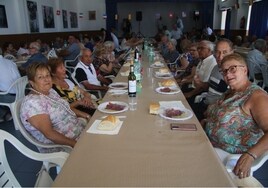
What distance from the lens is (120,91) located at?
2.36 metres

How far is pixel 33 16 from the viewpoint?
8.50 m

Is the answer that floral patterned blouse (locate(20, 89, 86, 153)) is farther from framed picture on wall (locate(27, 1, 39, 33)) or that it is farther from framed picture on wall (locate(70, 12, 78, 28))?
framed picture on wall (locate(70, 12, 78, 28))

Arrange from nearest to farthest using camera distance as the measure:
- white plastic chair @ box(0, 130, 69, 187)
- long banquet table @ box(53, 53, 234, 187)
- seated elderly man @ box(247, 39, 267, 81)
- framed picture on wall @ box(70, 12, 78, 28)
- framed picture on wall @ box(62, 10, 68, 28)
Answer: long banquet table @ box(53, 53, 234, 187)
white plastic chair @ box(0, 130, 69, 187)
seated elderly man @ box(247, 39, 267, 81)
framed picture on wall @ box(62, 10, 68, 28)
framed picture on wall @ box(70, 12, 78, 28)

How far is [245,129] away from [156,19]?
15837 millimetres

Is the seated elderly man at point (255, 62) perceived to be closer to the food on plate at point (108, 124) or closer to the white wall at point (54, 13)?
the food on plate at point (108, 124)

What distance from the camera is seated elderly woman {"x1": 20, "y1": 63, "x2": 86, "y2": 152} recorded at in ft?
5.53

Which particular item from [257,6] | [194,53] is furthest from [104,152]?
[257,6]

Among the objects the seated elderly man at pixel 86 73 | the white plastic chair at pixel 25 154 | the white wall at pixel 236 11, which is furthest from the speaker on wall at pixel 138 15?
the white plastic chair at pixel 25 154

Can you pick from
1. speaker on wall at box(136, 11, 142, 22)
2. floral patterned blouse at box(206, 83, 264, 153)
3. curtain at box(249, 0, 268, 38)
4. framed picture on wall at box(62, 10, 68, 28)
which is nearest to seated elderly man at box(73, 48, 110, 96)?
floral patterned blouse at box(206, 83, 264, 153)

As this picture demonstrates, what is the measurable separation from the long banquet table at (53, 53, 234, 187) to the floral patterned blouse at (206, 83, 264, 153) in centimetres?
27

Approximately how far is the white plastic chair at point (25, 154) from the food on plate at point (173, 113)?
747 mm

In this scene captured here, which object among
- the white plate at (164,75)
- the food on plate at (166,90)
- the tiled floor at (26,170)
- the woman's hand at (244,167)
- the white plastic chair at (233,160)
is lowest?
the tiled floor at (26,170)

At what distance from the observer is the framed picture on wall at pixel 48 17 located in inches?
373

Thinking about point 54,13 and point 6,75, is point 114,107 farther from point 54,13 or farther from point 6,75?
point 54,13
